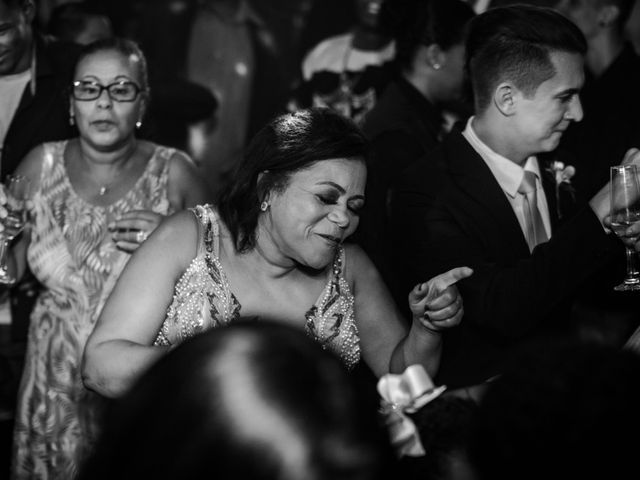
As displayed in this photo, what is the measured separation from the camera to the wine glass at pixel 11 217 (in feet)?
10.0

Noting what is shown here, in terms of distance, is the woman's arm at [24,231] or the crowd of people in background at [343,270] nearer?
the crowd of people in background at [343,270]

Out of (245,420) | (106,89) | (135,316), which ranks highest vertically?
(106,89)

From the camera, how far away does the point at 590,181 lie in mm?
3602

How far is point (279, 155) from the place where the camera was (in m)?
2.67

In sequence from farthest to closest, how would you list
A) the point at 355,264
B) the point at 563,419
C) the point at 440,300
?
1. the point at 355,264
2. the point at 440,300
3. the point at 563,419

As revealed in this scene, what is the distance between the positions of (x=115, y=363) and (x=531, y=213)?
1378 mm

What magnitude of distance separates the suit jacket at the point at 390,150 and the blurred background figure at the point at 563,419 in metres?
2.19

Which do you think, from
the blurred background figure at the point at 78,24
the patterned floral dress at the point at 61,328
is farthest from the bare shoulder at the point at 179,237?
the blurred background figure at the point at 78,24

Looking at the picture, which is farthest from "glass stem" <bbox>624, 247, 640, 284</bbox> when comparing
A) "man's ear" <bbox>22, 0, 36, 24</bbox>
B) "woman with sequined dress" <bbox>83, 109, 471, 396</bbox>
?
"man's ear" <bbox>22, 0, 36, 24</bbox>

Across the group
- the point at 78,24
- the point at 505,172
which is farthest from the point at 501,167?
the point at 78,24

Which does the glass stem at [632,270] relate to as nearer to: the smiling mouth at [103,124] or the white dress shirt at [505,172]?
the white dress shirt at [505,172]

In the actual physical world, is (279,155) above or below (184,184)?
→ below

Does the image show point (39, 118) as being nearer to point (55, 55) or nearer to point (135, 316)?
point (55, 55)

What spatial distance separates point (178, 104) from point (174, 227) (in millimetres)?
2604
